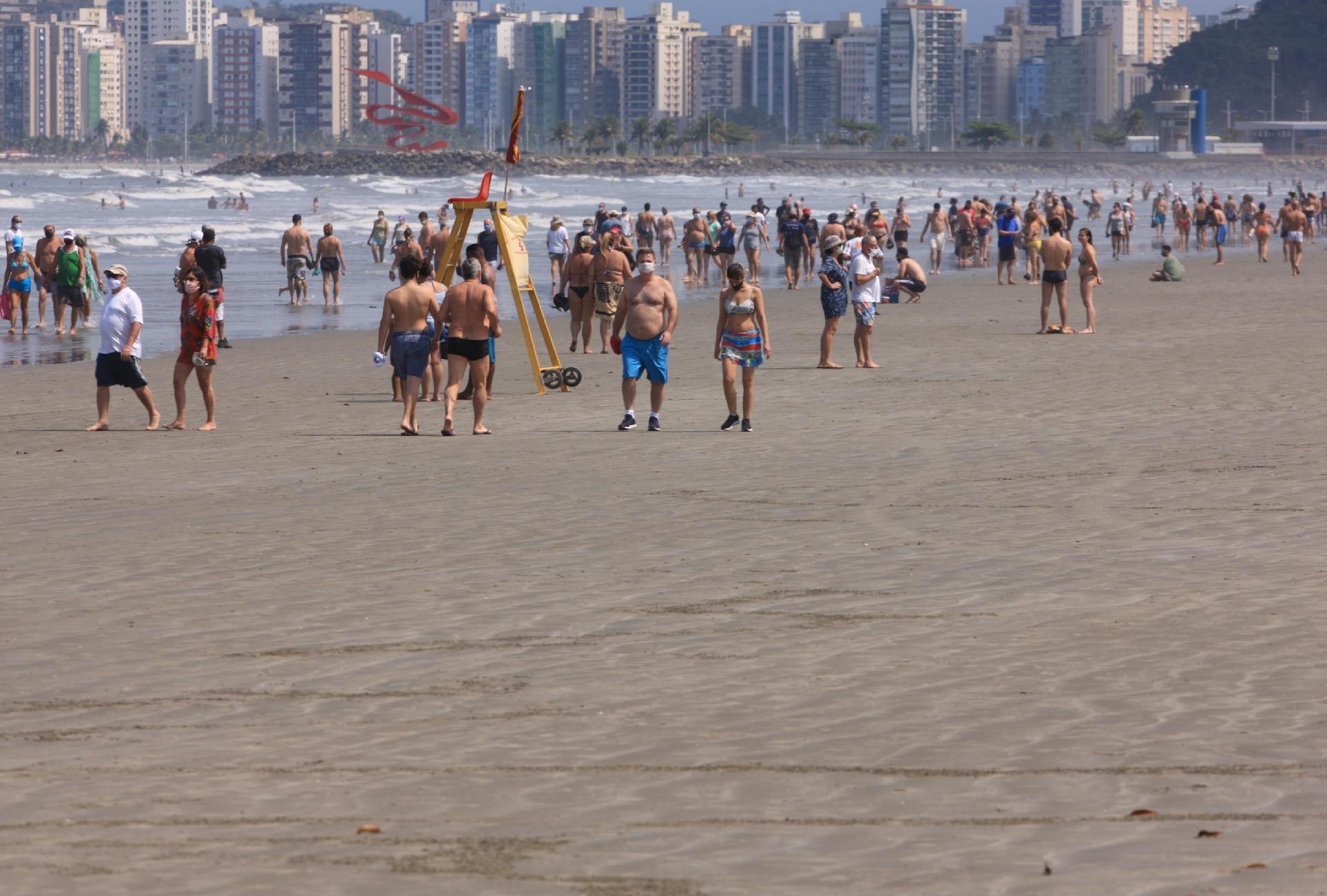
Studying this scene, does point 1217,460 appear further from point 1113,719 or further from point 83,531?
point 83,531

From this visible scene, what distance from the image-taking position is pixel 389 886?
4.04 m

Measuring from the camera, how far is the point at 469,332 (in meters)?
12.5

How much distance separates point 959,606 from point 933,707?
5.20 feet

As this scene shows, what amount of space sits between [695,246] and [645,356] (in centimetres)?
1847

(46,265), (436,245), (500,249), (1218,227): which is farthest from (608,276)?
(1218,227)

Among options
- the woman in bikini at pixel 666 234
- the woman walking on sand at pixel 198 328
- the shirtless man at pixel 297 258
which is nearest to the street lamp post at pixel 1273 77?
the woman in bikini at pixel 666 234

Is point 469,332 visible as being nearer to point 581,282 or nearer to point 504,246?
point 504,246

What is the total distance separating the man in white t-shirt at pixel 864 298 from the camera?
16625 mm

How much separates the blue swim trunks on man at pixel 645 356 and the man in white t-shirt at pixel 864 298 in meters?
4.51

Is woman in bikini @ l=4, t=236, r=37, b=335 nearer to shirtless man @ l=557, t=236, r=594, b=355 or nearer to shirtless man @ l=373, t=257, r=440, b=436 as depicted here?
shirtless man @ l=557, t=236, r=594, b=355

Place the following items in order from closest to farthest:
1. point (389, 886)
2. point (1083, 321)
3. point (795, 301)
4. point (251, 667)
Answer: point (389, 886), point (251, 667), point (1083, 321), point (795, 301)

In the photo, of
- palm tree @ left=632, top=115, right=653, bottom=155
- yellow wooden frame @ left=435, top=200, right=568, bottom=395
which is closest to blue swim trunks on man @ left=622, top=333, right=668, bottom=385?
yellow wooden frame @ left=435, top=200, right=568, bottom=395

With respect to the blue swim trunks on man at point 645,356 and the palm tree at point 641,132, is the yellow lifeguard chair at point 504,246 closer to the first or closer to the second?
A: the blue swim trunks on man at point 645,356

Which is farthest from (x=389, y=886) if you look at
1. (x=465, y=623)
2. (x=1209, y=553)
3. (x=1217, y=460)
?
(x=1217, y=460)
